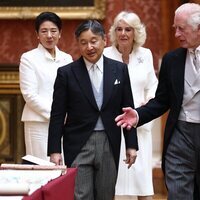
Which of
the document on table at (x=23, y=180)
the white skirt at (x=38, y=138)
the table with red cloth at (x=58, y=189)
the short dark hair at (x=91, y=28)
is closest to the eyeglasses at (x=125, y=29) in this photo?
the white skirt at (x=38, y=138)

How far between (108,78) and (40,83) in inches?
51.0

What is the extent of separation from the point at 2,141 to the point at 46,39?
2.47m

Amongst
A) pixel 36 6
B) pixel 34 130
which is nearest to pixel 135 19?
pixel 34 130

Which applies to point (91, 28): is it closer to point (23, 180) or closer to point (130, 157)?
point (130, 157)

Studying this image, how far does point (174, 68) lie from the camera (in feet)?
15.4

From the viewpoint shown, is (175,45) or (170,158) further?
(175,45)

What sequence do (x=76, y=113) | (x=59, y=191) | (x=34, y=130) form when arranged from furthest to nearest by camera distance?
(x=34, y=130)
(x=76, y=113)
(x=59, y=191)

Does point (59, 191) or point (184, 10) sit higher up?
point (184, 10)

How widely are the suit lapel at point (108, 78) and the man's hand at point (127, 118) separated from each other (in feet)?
0.69

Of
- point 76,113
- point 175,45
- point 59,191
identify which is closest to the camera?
point 59,191

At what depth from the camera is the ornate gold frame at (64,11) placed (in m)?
8.10

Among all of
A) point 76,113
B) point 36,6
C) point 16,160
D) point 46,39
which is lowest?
point 16,160

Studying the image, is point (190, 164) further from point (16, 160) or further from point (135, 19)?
point (16, 160)

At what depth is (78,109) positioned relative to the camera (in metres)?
4.91
